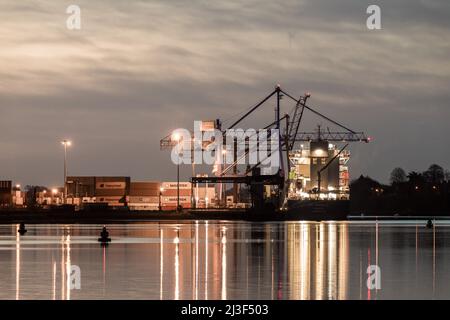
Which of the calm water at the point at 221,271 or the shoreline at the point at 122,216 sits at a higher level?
the shoreline at the point at 122,216

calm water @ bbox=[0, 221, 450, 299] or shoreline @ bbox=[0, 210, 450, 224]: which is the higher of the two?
shoreline @ bbox=[0, 210, 450, 224]

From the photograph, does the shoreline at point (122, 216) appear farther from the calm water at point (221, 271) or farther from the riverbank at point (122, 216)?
the calm water at point (221, 271)

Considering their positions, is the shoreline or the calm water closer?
the calm water

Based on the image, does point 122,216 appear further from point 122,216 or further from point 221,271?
point 221,271

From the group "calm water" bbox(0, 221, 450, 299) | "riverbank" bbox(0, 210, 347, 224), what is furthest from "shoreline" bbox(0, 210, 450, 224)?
"calm water" bbox(0, 221, 450, 299)

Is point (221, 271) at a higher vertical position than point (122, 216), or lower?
lower

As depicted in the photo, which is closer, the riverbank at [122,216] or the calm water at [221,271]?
the calm water at [221,271]

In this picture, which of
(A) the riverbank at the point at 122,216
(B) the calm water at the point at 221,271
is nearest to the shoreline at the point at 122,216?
(A) the riverbank at the point at 122,216

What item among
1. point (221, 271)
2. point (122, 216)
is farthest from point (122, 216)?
point (221, 271)

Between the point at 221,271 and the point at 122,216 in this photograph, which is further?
the point at 122,216

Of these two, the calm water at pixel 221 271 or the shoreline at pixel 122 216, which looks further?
the shoreline at pixel 122 216

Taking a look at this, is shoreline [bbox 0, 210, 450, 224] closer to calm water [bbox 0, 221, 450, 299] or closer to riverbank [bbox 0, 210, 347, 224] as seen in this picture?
riverbank [bbox 0, 210, 347, 224]
